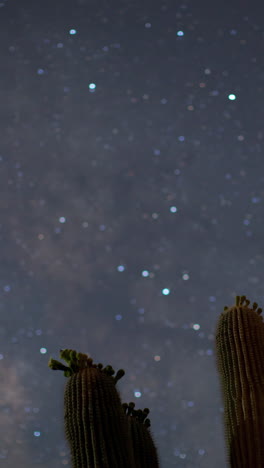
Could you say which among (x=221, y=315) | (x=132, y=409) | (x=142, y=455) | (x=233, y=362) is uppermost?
(x=221, y=315)

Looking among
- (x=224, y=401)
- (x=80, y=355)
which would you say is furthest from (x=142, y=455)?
(x=80, y=355)

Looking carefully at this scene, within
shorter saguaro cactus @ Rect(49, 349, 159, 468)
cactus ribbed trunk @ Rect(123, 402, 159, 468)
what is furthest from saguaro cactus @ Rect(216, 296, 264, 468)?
shorter saguaro cactus @ Rect(49, 349, 159, 468)

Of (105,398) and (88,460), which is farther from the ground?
(105,398)

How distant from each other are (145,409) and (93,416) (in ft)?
3.86

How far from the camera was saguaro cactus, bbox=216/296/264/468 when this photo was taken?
14.2 feet

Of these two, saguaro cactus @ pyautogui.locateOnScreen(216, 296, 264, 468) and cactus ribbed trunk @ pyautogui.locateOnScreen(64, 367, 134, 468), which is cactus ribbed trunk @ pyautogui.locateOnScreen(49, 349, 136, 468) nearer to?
cactus ribbed trunk @ pyautogui.locateOnScreen(64, 367, 134, 468)

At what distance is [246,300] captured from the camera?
4898 mm

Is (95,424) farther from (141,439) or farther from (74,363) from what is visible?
(141,439)

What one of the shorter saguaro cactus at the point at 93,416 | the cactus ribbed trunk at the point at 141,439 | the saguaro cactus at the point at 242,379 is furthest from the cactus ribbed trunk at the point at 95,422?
the saguaro cactus at the point at 242,379

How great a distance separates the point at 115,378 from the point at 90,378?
29 cm

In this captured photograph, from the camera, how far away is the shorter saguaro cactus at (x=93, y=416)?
3818 millimetres

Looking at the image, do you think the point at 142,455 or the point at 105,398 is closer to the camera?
the point at 105,398

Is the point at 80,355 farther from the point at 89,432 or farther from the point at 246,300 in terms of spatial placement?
the point at 246,300

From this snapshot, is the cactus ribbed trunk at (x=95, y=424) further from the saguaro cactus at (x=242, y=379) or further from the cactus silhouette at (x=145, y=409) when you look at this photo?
the saguaro cactus at (x=242, y=379)
